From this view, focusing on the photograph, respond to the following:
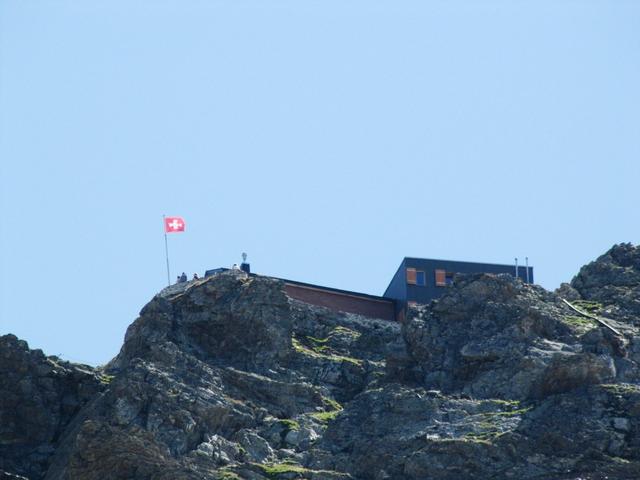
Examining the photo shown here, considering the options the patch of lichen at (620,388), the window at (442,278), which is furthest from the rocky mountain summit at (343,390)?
the window at (442,278)

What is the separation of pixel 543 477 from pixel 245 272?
30.0 metres

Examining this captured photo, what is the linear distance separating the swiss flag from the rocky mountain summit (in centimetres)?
1245

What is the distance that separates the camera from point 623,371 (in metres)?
97.9

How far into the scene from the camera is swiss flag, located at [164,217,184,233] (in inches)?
4850

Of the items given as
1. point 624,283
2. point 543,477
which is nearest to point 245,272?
point 624,283

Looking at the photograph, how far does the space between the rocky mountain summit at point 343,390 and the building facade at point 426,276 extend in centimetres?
1088

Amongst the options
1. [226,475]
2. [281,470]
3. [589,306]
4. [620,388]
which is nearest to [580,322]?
[589,306]

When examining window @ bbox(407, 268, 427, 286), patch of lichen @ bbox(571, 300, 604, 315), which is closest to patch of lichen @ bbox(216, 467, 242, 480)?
patch of lichen @ bbox(571, 300, 604, 315)

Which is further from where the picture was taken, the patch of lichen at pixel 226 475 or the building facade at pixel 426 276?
the building facade at pixel 426 276

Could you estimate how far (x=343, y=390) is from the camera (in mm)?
105688

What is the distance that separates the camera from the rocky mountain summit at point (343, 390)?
91.9m

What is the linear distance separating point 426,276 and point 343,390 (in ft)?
72.6

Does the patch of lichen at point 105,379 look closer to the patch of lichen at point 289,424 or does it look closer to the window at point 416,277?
the patch of lichen at point 289,424

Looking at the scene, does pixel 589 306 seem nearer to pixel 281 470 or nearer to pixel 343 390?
pixel 343 390
